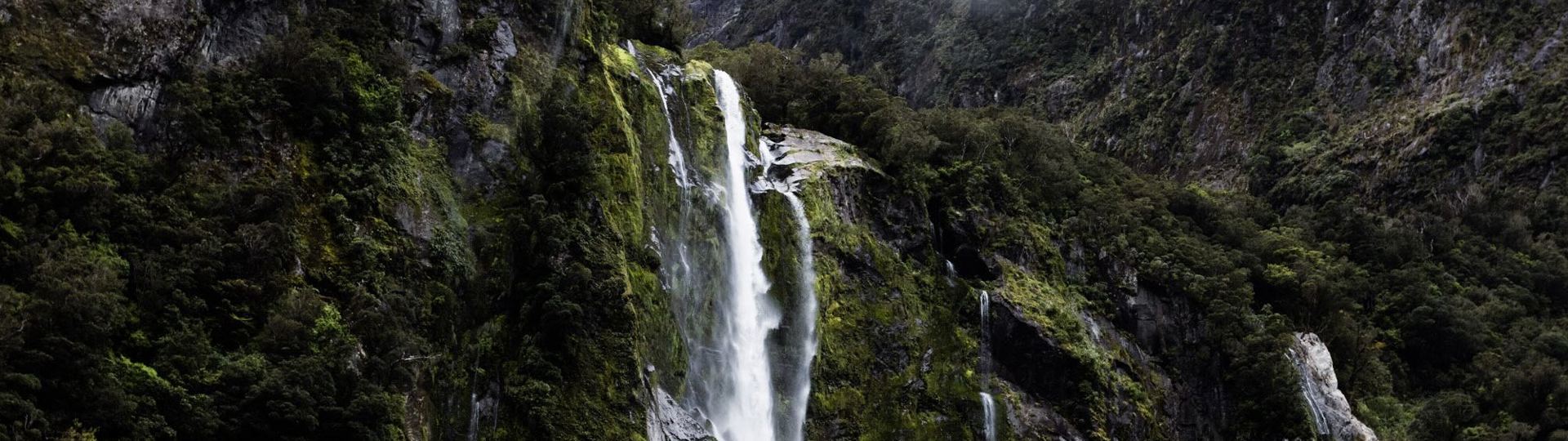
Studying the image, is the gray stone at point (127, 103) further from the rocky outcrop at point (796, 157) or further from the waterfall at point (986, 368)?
the waterfall at point (986, 368)

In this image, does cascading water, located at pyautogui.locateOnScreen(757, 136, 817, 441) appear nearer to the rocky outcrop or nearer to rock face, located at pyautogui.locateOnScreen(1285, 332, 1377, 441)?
the rocky outcrop

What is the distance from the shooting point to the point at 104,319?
16.1 metres

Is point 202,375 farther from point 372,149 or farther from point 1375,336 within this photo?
point 1375,336

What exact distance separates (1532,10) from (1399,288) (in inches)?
787

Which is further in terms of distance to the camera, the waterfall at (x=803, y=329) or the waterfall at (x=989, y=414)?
the waterfall at (x=989, y=414)

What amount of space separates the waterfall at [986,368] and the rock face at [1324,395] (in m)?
12.4

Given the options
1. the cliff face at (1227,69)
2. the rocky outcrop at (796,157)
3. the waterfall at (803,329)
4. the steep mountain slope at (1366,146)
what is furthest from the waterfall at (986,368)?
the cliff face at (1227,69)

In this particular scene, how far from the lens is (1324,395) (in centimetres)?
4047

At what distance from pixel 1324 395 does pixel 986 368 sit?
14.4m

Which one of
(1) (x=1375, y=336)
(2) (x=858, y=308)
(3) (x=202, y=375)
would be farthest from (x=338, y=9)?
(1) (x=1375, y=336)

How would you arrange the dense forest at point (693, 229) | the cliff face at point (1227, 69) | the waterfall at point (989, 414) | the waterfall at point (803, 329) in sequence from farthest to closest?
1. the cliff face at point (1227, 69)
2. the waterfall at point (989, 414)
3. the waterfall at point (803, 329)
4. the dense forest at point (693, 229)

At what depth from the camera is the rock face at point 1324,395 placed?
39156 mm

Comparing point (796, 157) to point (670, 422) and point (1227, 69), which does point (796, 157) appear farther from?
point (1227, 69)

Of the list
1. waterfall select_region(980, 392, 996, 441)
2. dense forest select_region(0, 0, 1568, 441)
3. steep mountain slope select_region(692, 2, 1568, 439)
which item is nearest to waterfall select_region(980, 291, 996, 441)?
waterfall select_region(980, 392, 996, 441)
